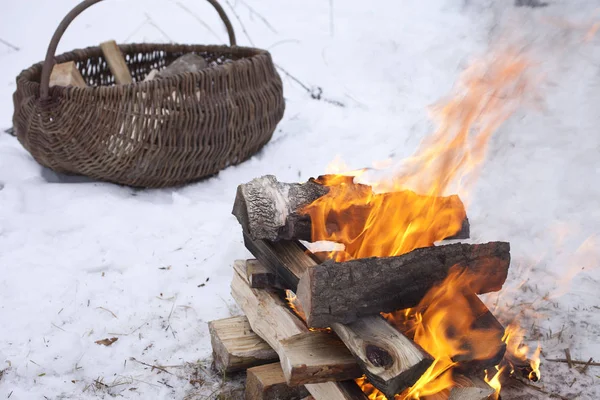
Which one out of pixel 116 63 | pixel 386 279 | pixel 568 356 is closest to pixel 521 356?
pixel 568 356

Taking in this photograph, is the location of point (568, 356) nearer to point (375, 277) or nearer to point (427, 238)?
point (427, 238)

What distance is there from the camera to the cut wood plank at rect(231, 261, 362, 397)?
170 centimetres

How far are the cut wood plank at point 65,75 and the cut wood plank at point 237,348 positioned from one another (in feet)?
7.40

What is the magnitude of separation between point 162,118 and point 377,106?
1776 mm

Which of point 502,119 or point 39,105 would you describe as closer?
point 39,105

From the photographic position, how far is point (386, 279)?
1.74 m

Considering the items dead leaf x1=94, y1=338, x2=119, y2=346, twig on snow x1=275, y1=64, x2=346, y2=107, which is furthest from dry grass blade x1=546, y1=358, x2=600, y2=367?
twig on snow x1=275, y1=64, x2=346, y2=107

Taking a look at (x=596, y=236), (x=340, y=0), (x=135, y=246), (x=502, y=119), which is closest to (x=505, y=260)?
(x=596, y=236)

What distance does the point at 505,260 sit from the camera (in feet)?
6.28

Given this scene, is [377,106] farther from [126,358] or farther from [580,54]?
[126,358]

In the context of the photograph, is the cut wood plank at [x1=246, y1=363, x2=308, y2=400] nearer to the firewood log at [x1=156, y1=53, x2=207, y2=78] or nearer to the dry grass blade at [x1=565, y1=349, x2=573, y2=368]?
the dry grass blade at [x1=565, y1=349, x2=573, y2=368]

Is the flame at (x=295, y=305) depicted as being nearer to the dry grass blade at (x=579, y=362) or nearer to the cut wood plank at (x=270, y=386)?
the cut wood plank at (x=270, y=386)

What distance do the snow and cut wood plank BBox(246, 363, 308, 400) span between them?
0.22 meters

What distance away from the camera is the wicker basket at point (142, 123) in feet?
11.4
